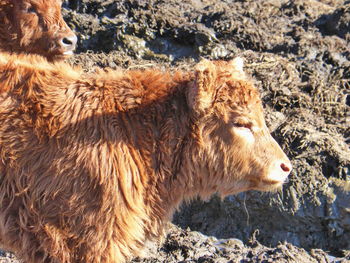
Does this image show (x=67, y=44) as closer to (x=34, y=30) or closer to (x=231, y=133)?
(x=34, y=30)

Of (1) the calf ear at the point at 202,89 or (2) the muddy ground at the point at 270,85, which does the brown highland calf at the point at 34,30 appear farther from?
(1) the calf ear at the point at 202,89

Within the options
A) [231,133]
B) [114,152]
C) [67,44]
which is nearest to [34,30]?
[67,44]

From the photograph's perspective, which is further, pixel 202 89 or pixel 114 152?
pixel 202 89

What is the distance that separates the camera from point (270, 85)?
350 inches

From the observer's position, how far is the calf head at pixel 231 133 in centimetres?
506

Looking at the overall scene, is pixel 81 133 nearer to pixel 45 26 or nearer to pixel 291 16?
pixel 45 26

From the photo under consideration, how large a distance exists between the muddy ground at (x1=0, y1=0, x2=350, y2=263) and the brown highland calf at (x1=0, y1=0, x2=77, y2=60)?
0.65 meters

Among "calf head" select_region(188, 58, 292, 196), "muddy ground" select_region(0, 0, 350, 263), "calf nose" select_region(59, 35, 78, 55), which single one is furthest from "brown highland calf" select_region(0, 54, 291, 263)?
"calf nose" select_region(59, 35, 78, 55)

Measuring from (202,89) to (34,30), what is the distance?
14.1 ft

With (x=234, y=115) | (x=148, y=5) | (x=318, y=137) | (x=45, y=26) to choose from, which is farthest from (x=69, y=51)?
(x=234, y=115)

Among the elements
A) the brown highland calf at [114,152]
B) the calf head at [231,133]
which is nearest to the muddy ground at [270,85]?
the calf head at [231,133]

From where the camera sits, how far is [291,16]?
11.1 metres

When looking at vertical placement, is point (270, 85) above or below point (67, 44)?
below

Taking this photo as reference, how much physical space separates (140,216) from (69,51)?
3947 millimetres
